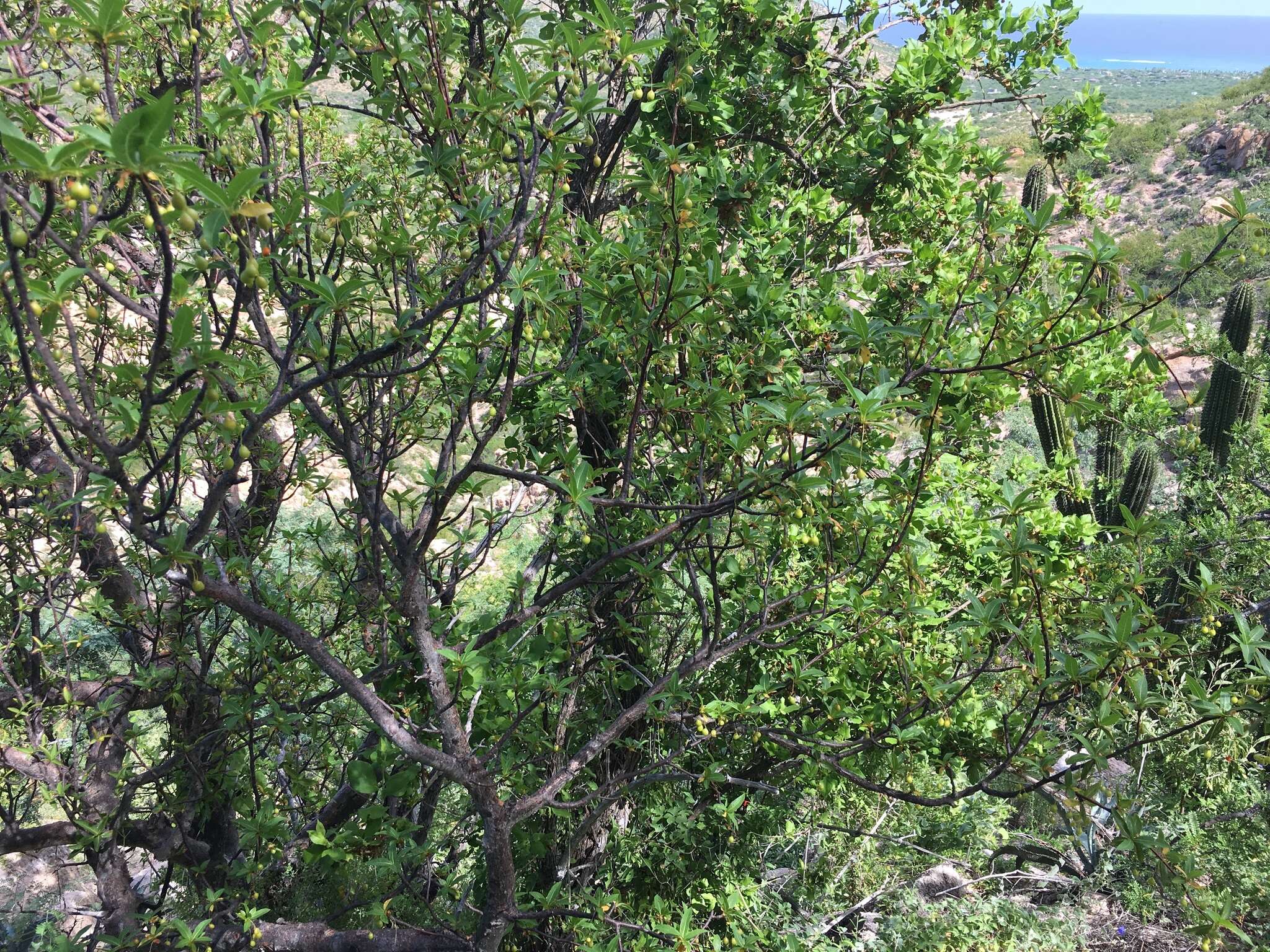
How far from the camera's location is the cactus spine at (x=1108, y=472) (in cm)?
807

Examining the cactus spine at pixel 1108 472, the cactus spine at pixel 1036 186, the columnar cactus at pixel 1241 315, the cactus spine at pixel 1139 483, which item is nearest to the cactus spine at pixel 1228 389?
the columnar cactus at pixel 1241 315

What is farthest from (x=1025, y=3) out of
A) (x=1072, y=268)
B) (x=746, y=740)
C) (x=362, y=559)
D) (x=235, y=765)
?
(x=235, y=765)

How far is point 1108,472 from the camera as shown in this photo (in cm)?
1119

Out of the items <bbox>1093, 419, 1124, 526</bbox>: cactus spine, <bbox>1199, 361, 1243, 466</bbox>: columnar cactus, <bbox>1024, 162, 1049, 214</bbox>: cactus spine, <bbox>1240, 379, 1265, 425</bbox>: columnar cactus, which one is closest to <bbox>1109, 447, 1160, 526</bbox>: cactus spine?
Answer: <bbox>1093, 419, 1124, 526</bbox>: cactus spine

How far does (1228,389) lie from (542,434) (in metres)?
10.3

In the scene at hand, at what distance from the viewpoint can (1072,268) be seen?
8.16 feet

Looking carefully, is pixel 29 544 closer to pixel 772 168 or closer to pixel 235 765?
pixel 235 765

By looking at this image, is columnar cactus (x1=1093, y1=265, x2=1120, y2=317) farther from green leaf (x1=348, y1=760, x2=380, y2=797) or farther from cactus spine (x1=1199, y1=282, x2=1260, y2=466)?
cactus spine (x1=1199, y1=282, x2=1260, y2=466)

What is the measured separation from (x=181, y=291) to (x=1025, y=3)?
12.9ft

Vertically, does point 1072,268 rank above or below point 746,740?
above

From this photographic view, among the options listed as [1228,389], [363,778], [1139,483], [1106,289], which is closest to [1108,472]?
[1139,483]

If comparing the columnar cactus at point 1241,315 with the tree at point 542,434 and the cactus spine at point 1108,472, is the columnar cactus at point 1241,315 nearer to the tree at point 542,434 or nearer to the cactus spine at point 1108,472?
the cactus spine at point 1108,472

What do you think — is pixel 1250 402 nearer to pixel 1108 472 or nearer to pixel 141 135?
pixel 1108 472

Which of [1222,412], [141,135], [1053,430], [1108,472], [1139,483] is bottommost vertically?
[141,135]
